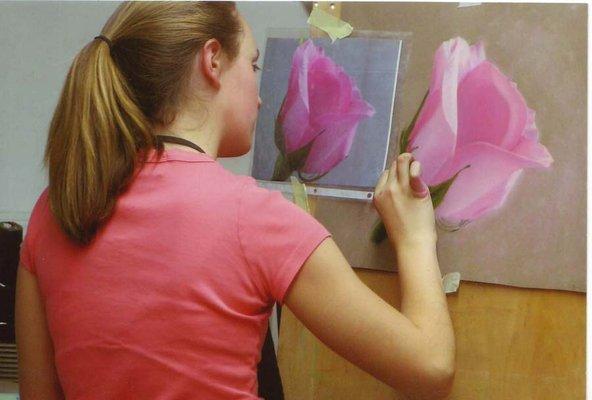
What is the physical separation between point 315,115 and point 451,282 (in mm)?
294

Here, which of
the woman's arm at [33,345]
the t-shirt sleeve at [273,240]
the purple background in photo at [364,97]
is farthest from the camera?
the purple background in photo at [364,97]

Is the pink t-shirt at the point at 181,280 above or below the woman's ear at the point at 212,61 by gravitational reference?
below

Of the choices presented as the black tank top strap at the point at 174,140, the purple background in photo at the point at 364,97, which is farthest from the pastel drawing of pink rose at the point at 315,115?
the black tank top strap at the point at 174,140

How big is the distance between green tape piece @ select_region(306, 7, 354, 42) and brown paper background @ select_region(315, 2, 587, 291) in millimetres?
117

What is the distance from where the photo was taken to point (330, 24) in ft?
3.13

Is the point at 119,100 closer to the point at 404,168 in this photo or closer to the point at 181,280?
the point at 181,280

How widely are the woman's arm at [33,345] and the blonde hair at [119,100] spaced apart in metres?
0.13

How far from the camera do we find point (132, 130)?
0.72 metres

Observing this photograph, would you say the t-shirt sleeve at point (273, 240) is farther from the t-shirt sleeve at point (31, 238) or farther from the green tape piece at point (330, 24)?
the green tape piece at point (330, 24)

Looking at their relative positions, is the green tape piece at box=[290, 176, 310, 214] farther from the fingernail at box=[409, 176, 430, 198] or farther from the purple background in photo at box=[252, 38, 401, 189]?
the fingernail at box=[409, 176, 430, 198]

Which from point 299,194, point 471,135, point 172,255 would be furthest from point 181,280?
point 471,135

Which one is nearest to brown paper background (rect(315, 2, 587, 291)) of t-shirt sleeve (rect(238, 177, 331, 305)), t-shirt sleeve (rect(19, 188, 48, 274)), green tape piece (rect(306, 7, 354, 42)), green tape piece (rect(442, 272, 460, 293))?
green tape piece (rect(442, 272, 460, 293))

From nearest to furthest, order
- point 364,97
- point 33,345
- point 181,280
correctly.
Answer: point 181,280
point 33,345
point 364,97

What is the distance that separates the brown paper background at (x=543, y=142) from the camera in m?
0.83
